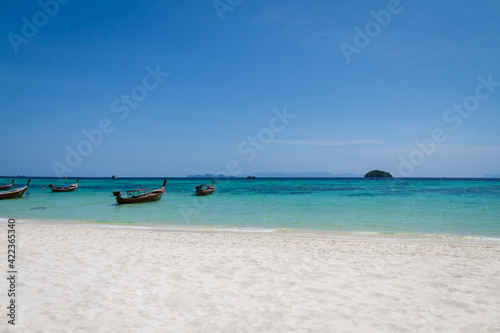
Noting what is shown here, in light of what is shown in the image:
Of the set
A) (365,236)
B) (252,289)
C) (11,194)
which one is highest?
(252,289)

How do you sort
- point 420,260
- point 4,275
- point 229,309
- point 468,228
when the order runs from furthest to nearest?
point 468,228, point 420,260, point 4,275, point 229,309

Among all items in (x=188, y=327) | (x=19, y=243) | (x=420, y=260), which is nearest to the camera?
(x=188, y=327)

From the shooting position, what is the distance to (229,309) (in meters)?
4.87

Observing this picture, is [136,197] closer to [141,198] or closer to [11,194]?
[141,198]

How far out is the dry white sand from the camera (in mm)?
4422

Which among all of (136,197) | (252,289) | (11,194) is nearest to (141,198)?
(136,197)

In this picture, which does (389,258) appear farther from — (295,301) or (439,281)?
(295,301)

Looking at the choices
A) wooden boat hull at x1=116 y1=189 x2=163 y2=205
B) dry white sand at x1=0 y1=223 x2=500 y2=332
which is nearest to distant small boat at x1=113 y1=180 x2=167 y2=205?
wooden boat hull at x1=116 y1=189 x2=163 y2=205

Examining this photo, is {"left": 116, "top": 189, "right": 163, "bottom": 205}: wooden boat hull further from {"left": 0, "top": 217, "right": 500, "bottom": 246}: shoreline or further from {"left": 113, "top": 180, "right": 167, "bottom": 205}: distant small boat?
{"left": 0, "top": 217, "right": 500, "bottom": 246}: shoreline

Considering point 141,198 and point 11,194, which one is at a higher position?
point 141,198

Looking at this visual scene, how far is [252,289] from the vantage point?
573 cm

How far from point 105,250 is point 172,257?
2.22m

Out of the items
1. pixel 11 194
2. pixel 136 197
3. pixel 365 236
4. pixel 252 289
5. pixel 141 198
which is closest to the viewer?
pixel 252 289

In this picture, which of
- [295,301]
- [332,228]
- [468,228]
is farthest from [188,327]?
[468,228]
